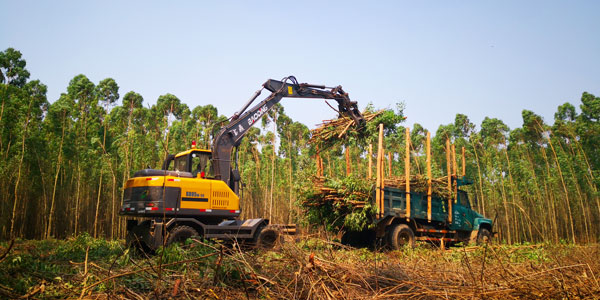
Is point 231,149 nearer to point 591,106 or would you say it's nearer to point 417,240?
point 417,240

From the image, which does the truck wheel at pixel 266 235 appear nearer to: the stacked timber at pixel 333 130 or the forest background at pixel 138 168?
the forest background at pixel 138 168

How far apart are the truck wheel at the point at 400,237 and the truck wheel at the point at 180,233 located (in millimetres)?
5656

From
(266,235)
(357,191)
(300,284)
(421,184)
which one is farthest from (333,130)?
(300,284)

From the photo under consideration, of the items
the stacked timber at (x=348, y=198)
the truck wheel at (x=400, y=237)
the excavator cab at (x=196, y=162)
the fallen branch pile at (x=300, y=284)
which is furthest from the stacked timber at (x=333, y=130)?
the fallen branch pile at (x=300, y=284)

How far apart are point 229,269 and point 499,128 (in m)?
39.4

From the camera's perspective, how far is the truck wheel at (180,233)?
8.81 meters

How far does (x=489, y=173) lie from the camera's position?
23328 mm

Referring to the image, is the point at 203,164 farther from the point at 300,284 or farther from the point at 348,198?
the point at 300,284

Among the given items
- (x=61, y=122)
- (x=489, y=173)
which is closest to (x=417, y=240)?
(x=489, y=173)

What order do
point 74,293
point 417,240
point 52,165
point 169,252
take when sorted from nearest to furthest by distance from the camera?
point 74,293 < point 169,252 < point 417,240 < point 52,165

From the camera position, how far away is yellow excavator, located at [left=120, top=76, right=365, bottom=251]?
350 inches

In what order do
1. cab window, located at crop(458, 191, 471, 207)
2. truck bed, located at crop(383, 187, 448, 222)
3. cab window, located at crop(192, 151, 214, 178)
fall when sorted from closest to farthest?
1. cab window, located at crop(192, 151, 214, 178)
2. truck bed, located at crop(383, 187, 448, 222)
3. cab window, located at crop(458, 191, 471, 207)

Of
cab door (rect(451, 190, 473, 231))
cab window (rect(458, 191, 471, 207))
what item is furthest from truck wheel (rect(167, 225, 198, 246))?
cab window (rect(458, 191, 471, 207))

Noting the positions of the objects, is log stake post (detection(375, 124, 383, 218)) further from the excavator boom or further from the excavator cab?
the excavator cab
